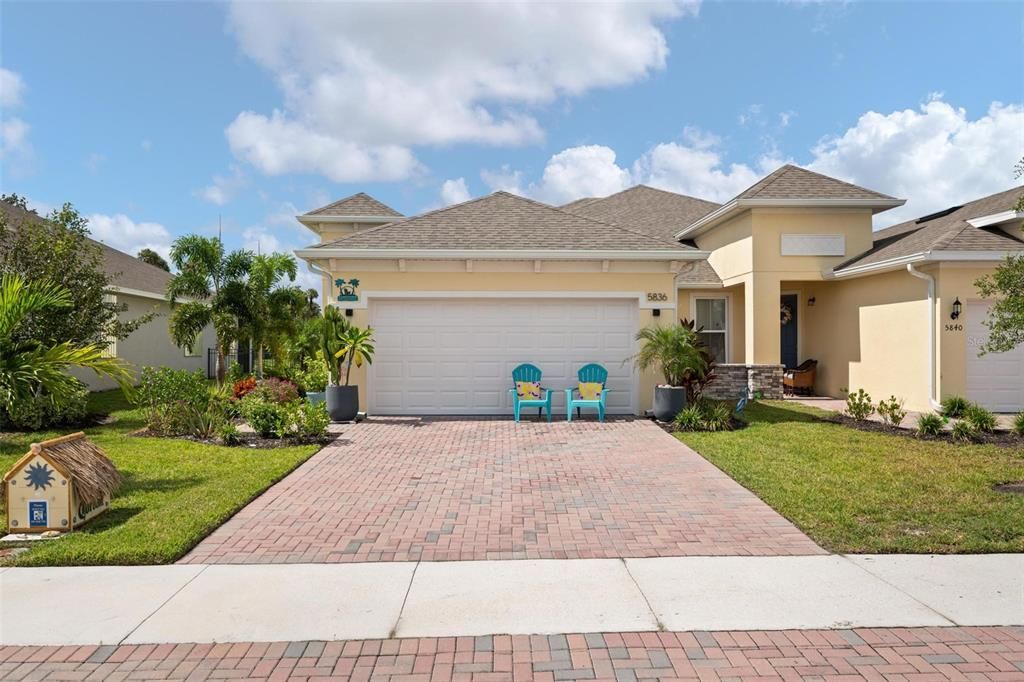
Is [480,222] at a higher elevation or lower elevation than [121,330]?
higher

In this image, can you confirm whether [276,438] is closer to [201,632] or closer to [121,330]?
[121,330]

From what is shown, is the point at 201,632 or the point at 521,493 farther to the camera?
the point at 521,493

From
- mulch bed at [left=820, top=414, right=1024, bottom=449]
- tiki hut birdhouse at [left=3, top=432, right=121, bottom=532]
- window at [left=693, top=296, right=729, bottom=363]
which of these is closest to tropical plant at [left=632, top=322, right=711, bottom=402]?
mulch bed at [left=820, top=414, right=1024, bottom=449]

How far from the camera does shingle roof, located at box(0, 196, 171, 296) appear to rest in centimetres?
1842

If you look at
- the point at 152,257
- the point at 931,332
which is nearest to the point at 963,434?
the point at 931,332

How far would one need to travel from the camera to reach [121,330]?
12500 mm

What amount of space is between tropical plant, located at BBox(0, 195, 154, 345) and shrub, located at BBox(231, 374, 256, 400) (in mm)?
2820

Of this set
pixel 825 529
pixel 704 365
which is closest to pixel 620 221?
pixel 704 365

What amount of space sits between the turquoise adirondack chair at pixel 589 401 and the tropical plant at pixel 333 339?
4.59m

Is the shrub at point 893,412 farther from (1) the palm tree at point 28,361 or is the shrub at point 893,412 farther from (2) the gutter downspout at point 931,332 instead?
(1) the palm tree at point 28,361

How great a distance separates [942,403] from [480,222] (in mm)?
10261

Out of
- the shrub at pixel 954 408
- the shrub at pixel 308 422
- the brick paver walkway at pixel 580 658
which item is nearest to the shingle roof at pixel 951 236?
the shrub at pixel 954 408

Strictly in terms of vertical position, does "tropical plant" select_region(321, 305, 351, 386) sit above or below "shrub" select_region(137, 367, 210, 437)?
above

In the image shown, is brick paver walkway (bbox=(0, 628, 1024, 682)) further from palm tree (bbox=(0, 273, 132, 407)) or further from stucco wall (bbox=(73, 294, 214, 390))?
stucco wall (bbox=(73, 294, 214, 390))
